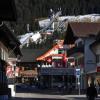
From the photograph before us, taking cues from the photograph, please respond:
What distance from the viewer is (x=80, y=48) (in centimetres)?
7238

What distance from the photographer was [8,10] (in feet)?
47.4

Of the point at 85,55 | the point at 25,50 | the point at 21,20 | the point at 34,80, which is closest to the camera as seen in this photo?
the point at 21,20

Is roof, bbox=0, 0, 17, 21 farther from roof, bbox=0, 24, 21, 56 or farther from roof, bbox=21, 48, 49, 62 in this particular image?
roof, bbox=21, 48, 49, 62

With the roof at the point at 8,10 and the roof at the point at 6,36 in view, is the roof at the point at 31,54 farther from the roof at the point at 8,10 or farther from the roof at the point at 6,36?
the roof at the point at 8,10

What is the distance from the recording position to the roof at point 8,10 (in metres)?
13.1

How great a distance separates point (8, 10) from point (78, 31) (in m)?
58.8

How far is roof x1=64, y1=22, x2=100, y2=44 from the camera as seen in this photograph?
72.6 metres

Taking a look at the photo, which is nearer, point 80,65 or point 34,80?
point 80,65

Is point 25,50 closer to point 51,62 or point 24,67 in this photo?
point 24,67

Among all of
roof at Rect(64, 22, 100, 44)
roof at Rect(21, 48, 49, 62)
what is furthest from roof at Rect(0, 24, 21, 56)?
roof at Rect(21, 48, 49, 62)

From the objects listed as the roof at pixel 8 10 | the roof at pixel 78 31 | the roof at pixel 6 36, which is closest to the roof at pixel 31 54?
the roof at pixel 78 31

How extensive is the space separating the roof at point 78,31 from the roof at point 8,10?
187 feet

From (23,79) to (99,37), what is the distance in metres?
86.3

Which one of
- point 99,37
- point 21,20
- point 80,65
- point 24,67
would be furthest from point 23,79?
point 21,20
